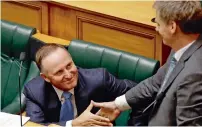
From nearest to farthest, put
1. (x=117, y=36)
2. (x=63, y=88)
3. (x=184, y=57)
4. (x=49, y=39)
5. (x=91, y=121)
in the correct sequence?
1. (x=184, y=57)
2. (x=91, y=121)
3. (x=63, y=88)
4. (x=117, y=36)
5. (x=49, y=39)

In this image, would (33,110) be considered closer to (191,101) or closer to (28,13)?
(191,101)

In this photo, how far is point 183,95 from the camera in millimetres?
1885

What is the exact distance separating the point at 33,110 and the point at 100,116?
39 centimetres

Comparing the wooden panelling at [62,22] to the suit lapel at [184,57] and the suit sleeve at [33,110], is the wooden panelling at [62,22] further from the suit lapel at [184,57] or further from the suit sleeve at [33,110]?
the suit lapel at [184,57]

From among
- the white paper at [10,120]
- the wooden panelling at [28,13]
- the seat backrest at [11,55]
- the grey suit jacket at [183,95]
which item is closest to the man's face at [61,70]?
the white paper at [10,120]

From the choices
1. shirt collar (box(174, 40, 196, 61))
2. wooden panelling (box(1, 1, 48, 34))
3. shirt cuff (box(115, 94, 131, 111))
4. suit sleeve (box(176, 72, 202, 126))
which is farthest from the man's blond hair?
wooden panelling (box(1, 1, 48, 34))

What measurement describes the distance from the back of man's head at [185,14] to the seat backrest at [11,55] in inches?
49.8

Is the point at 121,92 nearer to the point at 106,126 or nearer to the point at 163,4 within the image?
the point at 106,126

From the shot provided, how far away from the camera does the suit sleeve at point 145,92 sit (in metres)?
2.28

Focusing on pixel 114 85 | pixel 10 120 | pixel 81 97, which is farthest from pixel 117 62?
pixel 10 120

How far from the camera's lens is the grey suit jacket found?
186cm

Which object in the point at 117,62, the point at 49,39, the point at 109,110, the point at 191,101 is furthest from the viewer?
the point at 49,39

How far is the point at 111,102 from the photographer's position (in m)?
2.37

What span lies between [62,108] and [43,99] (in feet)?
0.34
